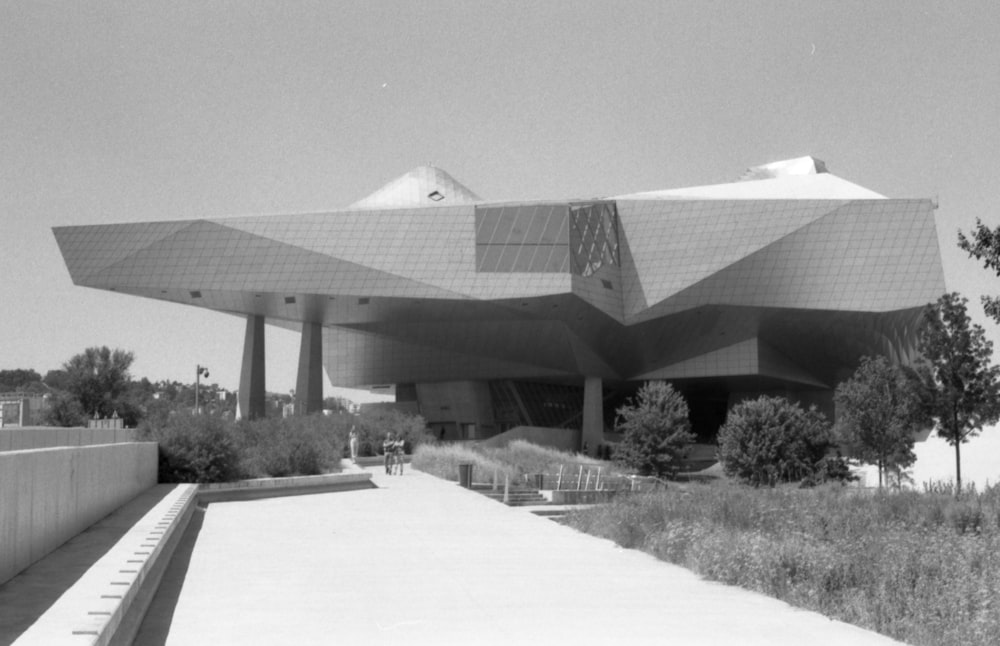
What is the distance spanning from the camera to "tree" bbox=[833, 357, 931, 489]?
39156 mm

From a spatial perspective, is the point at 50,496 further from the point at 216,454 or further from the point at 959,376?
the point at 959,376

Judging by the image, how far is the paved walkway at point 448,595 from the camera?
24.5ft

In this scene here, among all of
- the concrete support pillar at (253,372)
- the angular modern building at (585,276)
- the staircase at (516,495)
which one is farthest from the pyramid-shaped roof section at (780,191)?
the staircase at (516,495)

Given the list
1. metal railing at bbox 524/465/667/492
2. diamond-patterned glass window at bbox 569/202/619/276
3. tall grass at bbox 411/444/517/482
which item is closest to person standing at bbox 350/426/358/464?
tall grass at bbox 411/444/517/482

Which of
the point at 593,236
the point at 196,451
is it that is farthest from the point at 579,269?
the point at 196,451

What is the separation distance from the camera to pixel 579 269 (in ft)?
171

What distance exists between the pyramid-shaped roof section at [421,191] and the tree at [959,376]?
1346 inches

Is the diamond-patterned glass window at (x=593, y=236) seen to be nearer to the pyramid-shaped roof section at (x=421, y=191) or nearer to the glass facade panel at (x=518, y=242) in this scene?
the glass facade panel at (x=518, y=242)

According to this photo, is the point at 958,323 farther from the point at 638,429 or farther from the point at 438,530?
the point at 438,530

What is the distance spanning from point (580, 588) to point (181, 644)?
404cm

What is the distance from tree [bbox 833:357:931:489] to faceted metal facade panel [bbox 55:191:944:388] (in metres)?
12.9

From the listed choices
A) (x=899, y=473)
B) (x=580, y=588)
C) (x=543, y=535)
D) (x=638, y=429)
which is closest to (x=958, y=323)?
(x=899, y=473)

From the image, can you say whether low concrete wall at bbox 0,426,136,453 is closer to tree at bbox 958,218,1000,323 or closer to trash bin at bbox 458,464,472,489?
trash bin at bbox 458,464,472,489

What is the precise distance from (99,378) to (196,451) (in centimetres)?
4941
